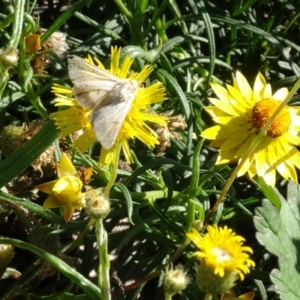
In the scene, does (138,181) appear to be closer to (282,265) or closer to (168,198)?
(168,198)

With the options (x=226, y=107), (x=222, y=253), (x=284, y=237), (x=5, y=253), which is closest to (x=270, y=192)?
(x=284, y=237)

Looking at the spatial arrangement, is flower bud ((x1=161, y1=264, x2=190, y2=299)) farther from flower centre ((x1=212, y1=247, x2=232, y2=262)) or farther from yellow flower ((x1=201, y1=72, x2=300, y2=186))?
yellow flower ((x1=201, y1=72, x2=300, y2=186))

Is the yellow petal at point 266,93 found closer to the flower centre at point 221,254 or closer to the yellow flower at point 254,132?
the yellow flower at point 254,132

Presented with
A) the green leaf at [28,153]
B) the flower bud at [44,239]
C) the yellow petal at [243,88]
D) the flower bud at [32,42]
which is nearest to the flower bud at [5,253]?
the flower bud at [44,239]

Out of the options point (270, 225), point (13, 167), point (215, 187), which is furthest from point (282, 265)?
point (13, 167)

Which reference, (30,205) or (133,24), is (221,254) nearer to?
(30,205)
